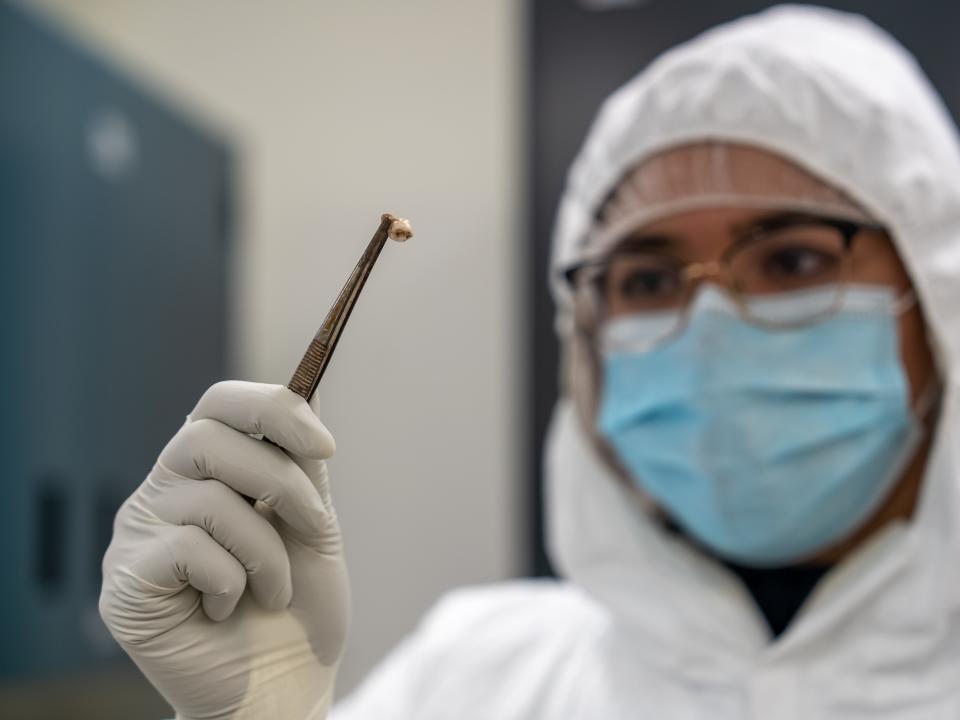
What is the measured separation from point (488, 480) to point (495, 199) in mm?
583

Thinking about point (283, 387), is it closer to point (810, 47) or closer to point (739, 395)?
point (739, 395)

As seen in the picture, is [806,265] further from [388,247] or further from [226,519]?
[388,247]

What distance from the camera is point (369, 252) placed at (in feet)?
1.83

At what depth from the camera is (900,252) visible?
102 centimetres

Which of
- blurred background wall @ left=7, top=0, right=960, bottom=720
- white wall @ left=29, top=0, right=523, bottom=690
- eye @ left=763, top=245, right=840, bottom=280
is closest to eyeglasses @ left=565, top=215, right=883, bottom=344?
eye @ left=763, top=245, right=840, bottom=280

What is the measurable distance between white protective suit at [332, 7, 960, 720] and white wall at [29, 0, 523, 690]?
0.83 m

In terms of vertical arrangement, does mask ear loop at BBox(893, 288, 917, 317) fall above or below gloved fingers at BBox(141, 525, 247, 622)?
above

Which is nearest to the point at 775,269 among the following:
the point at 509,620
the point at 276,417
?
the point at 509,620

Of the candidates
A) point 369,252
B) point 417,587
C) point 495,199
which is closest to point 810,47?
point 369,252

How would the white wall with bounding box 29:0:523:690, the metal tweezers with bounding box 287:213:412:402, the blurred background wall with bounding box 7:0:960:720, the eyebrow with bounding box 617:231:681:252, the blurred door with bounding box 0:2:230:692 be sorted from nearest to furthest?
the metal tweezers with bounding box 287:213:412:402
the eyebrow with bounding box 617:231:681:252
the blurred door with bounding box 0:2:230:692
the blurred background wall with bounding box 7:0:960:720
the white wall with bounding box 29:0:523:690

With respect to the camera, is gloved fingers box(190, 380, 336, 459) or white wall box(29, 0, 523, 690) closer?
gloved fingers box(190, 380, 336, 459)

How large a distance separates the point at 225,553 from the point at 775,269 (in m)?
0.68

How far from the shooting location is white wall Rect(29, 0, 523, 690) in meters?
2.09

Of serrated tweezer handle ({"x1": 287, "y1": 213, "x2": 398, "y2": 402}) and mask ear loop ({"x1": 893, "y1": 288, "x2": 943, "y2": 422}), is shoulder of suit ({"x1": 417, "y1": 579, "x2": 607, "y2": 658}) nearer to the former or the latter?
mask ear loop ({"x1": 893, "y1": 288, "x2": 943, "y2": 422})
